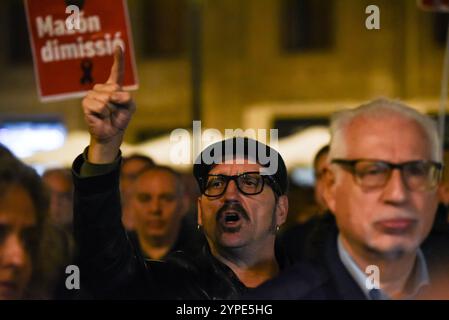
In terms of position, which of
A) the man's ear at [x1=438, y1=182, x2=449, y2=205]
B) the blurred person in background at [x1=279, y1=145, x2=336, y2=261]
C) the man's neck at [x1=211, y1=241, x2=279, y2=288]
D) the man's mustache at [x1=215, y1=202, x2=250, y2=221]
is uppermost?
the man's mustache at [x1=215, y1=202, x2=250, y2=221]

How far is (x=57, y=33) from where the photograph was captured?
4.33 m

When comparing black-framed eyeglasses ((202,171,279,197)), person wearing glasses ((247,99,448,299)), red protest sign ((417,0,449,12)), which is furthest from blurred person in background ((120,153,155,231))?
person wearing glasses ((247,99,448,299))

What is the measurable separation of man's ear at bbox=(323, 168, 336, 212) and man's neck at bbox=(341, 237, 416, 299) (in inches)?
5.0

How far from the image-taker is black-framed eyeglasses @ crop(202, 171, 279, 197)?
12.1ft

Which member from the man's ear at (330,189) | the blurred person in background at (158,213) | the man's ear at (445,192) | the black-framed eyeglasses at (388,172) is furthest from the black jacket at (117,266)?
the blurred person in background at (158,213)

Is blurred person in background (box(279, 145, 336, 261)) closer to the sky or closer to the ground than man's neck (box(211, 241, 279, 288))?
closer to the ground

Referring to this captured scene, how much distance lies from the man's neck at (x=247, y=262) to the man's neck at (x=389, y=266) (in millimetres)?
613

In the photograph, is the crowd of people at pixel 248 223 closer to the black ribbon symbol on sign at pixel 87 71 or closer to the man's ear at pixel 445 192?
the black ribbon symbol on sign at pixel 87 71

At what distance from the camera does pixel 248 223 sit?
3.68m

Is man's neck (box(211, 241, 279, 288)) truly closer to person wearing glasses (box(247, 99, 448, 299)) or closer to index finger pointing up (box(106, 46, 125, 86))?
person wearing glasses (box(247, 99, 448, 299))

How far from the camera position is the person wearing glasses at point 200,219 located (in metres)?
3.39
